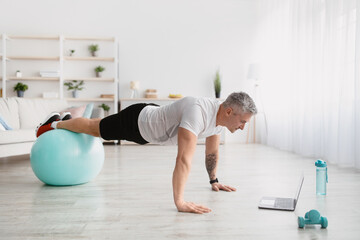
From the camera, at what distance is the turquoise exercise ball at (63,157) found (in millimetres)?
2648

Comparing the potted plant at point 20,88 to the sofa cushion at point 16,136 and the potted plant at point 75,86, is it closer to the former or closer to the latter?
the potted plant at point 75,86

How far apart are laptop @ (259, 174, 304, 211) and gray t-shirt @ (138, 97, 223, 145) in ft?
1.90

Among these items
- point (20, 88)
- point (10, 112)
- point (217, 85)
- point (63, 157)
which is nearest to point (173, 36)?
point (217, 85)

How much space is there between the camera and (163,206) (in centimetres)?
224

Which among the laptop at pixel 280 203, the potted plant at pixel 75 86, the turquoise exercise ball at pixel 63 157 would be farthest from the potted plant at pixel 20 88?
the laptop at pixel 280 203

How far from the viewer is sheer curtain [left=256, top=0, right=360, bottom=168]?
3674mm

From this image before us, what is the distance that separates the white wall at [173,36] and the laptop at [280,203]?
4.30 meters

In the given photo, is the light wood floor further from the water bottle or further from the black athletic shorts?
the black athletic shorts

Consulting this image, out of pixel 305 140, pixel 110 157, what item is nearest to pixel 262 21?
pixel 305 140

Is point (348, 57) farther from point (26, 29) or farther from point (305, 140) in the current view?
point (26, 29)

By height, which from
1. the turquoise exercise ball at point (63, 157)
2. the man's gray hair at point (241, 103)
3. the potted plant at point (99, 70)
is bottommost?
the turquoise exercise ball at point (63, 157)

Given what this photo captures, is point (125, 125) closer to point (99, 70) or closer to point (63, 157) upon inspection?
point (63, 157)

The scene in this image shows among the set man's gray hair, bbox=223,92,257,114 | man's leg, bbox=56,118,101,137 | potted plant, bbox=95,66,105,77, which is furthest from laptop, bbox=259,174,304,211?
potted plant, bbox=95,66,105,77

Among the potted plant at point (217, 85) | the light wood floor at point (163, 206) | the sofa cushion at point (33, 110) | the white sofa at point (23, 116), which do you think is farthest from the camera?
the potted plant at point (217, 85)
